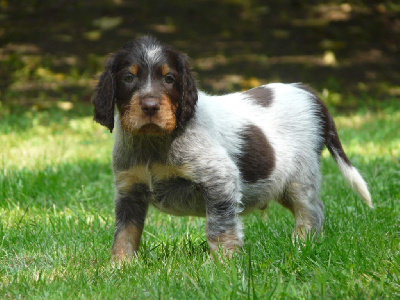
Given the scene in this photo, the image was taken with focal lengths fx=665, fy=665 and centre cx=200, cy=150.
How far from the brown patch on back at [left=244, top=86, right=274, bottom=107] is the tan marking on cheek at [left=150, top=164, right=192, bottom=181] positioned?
1147 mm

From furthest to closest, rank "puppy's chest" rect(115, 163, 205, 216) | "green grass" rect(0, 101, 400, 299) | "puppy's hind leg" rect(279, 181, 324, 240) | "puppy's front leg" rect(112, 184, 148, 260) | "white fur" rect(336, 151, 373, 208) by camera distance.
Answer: "white fur" rect(336, 151, 373, 208) < "puppy's hind leg" rect(279, 181, 324, 240) < "puppy's front leg" rect(112, 184, 148, 260) < "puppy's chest" rect(115, 163, 205, 216) < "green grass" rect(0, 101, 400, 299)

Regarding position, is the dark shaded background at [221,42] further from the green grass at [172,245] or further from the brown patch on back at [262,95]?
the brown patch on back at [262,95]

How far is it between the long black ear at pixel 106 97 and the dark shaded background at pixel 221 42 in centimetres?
824

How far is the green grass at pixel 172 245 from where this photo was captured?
3.59 metres

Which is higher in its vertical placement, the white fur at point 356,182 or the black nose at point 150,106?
the black nose at point 150,106

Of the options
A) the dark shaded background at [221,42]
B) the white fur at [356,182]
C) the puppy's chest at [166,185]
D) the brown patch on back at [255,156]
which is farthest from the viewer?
the dark shaded background at [221,42]

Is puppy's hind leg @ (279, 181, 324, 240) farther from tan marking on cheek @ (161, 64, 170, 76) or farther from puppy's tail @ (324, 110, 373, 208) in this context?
tan marking on cheek @ (161, 64, 170, 76)

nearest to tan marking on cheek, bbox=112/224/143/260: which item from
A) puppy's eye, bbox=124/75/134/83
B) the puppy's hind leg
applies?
puppy's eye, bbox=124/75/134/83

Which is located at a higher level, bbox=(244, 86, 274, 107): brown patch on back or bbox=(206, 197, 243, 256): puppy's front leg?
bbox=(244, 86, 274, 107): brown patch on back

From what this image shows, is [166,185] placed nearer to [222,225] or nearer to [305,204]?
[222,225]

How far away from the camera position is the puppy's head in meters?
4.31

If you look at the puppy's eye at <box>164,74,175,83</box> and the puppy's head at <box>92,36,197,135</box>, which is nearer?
the puppy's head at <box>92,36,197,135</box>

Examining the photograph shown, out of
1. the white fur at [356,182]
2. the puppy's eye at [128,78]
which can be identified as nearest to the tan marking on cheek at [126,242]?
the puppy's eye at [128,78]

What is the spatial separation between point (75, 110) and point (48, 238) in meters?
7.29
